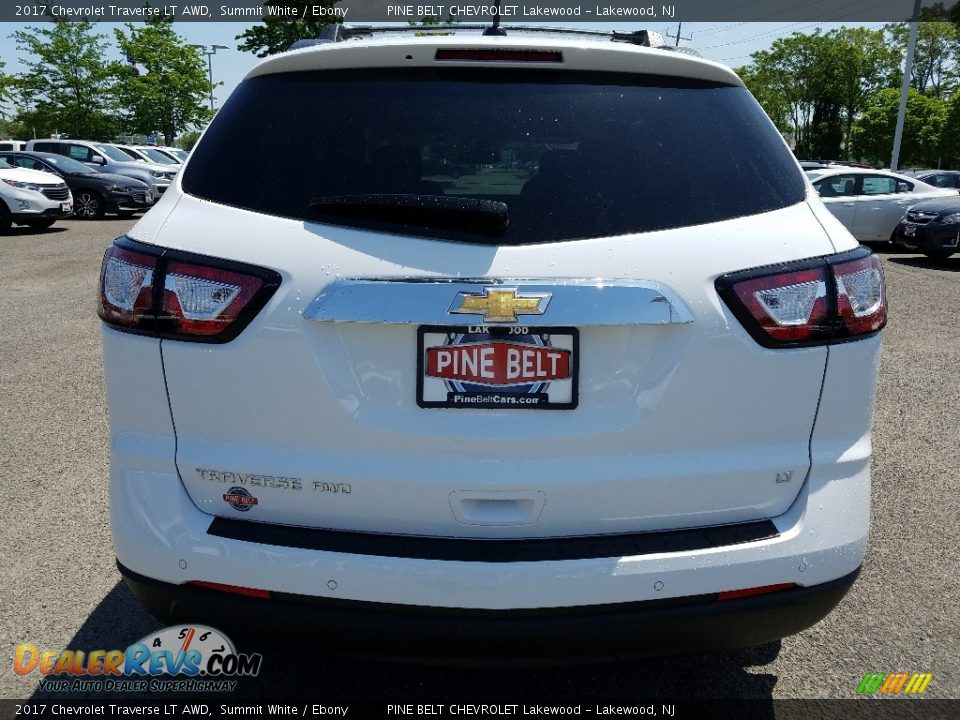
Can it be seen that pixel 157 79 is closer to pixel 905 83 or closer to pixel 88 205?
pixel 88 205

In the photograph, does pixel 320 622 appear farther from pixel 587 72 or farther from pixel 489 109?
pixel 587 72

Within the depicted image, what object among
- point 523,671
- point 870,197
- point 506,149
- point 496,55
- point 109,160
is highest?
point 496,55

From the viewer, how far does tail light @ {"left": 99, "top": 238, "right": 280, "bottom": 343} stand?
1.91 metres

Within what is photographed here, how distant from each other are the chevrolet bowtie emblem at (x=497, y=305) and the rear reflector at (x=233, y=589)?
2.61 ft

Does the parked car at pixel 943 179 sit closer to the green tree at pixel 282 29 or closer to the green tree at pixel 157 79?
the green tree at pixel 282 29

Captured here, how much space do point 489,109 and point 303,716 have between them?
5.83ft

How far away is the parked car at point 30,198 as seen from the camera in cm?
1675

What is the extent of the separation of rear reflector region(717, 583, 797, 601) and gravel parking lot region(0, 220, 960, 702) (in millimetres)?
417

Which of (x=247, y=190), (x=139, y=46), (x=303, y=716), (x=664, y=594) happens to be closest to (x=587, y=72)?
(x=247, y=190)

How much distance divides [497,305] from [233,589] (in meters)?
0.91

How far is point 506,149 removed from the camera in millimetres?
2125

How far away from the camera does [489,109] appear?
6.93 feet

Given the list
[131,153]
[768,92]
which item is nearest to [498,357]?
[131,153]

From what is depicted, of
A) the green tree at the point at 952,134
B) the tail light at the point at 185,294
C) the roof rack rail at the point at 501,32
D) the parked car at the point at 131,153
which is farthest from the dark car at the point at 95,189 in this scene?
the green tree at the point at 952,134
